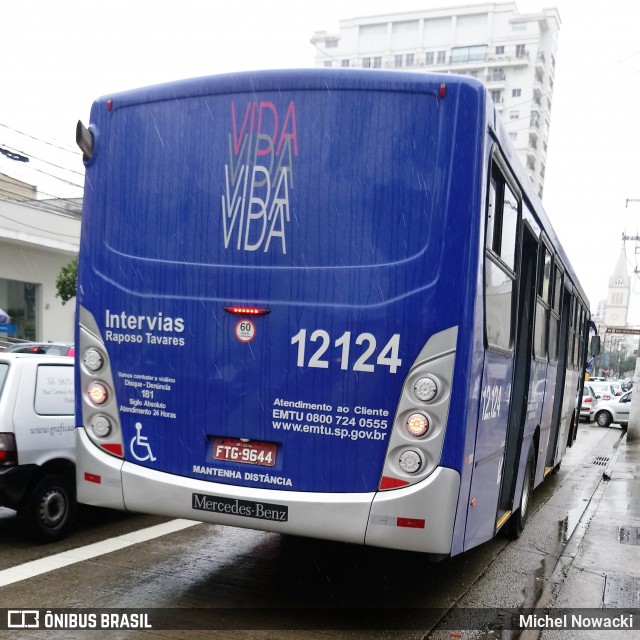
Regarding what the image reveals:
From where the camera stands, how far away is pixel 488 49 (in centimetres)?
8638

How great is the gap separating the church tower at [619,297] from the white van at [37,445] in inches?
5507

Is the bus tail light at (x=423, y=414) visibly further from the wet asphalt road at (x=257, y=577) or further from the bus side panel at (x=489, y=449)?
the wet asphalt road at (x=257, y=577)

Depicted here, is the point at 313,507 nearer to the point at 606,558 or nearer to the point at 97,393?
the point at 97,393

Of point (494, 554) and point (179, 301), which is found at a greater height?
point (179, 301)

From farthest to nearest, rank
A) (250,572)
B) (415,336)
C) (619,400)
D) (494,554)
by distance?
(619,400), (494,554), (250,572), (415,336)

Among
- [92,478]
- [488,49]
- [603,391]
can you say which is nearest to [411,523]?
[92,478]

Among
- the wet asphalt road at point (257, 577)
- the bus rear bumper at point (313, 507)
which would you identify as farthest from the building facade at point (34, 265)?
the bus rear bumper at point (313, 507)

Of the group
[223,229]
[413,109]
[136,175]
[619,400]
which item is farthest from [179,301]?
[619,400]

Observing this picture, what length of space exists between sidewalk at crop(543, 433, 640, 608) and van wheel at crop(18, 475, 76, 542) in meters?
3.94

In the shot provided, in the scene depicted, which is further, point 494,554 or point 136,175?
point 494,554

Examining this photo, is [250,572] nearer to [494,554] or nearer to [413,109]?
[494,554]

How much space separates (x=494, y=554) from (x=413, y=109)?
4.36m

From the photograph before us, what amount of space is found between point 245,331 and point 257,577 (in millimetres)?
2119

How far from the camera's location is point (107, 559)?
19.0ft
